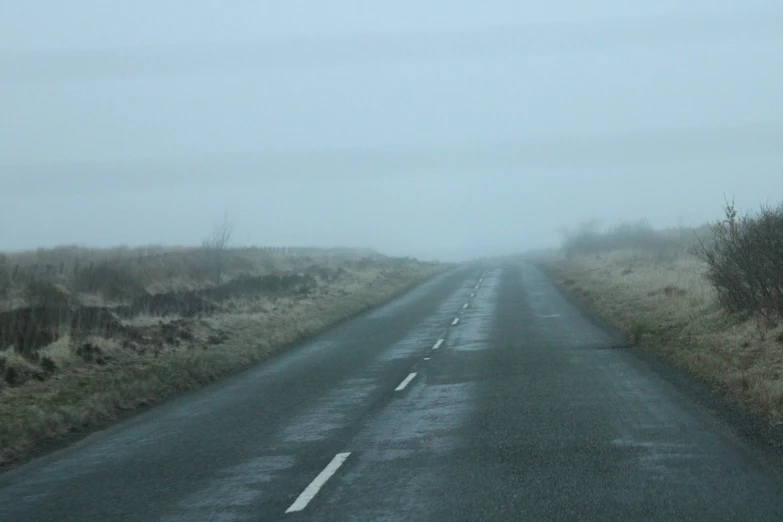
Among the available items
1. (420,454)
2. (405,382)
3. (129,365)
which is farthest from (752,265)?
(129,365)

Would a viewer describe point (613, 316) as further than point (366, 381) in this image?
Yes

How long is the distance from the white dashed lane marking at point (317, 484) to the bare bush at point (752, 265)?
10509mm

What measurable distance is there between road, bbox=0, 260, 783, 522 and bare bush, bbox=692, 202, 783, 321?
3037 mm

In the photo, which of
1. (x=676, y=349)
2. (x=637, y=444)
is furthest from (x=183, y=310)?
(x=637, y=444)

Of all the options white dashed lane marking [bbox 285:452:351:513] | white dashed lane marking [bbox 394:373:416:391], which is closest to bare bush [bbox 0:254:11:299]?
white dashed lane marking [bbox 394:373:416:391]

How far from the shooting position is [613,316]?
23891 millimetres

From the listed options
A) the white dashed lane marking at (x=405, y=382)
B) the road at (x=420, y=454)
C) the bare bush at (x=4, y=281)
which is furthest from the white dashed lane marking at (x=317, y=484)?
the bare bush at (x=4, y=281)

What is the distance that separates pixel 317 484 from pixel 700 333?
11.8 metres

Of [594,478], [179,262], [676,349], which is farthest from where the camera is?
[179,262]

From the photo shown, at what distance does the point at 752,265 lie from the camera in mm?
17219

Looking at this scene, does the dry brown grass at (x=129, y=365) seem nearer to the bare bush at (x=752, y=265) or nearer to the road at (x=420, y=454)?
the road at (x=420, y=454)

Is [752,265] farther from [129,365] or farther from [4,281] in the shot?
[4,281]

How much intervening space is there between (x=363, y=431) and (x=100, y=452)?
3.09m

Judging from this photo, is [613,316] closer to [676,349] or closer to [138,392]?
[676,349]
